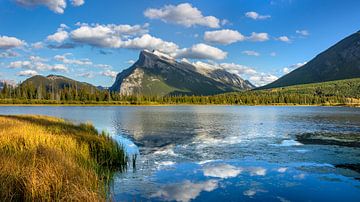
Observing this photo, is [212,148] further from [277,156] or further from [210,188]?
[210,188]

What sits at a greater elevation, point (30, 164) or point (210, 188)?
point (30, 164)

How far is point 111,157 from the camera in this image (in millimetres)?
22844

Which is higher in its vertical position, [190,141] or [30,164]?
[30,164]

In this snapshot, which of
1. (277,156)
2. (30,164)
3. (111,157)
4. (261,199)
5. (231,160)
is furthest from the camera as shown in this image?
(277,156)

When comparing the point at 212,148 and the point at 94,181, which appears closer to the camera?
the point at 94,181

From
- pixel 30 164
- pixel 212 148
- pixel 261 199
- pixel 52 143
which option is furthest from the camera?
pixel 212 148

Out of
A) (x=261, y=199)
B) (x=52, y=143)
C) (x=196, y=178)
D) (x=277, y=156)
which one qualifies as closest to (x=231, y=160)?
(x=277, y=156)

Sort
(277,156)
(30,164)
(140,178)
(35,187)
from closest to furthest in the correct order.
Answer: (35,187)
(30,164)
(140,178)
(277,156)

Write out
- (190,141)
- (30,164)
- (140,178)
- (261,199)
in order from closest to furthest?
(30,164) < (261,199) < (140,178) < (190,141)

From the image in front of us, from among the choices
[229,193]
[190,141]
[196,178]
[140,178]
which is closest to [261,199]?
[229,193]

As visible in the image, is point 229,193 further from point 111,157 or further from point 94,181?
point 111,157

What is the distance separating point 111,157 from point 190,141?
14261mm

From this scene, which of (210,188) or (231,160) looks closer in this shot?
(210,188)

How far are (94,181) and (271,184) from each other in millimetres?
9814
